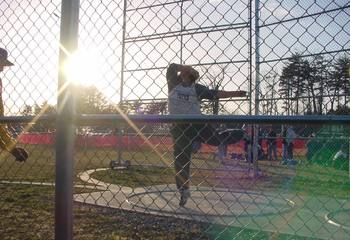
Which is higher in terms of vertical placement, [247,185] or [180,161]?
[180,161]

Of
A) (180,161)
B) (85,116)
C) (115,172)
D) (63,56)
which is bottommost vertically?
(115,172)

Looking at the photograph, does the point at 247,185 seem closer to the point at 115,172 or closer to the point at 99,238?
the point at 115,172

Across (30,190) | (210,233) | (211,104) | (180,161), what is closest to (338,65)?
(211,104)

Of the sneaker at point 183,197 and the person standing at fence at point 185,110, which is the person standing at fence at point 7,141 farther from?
the sneaker at point 183,197

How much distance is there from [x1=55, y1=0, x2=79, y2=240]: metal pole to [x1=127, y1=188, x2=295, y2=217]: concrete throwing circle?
9.50ft

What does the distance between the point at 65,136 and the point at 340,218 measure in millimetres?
4021

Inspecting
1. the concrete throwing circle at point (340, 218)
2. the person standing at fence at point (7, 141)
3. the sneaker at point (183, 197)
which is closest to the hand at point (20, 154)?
the person standing at fence at point (7, 141)

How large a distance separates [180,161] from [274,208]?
1.39m

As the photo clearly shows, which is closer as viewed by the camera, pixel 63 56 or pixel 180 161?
pixel 63 56

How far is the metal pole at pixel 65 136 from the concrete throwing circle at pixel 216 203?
Result: 2.90 meters

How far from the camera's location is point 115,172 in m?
11.9

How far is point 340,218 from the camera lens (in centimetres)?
558

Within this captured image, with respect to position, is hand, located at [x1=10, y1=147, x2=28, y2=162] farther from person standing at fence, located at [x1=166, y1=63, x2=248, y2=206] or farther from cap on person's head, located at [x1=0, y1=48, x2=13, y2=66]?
person standing at fence, located at [x1=166, y1=63, x2=248, y2=206]

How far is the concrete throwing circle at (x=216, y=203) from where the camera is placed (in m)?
5.98
